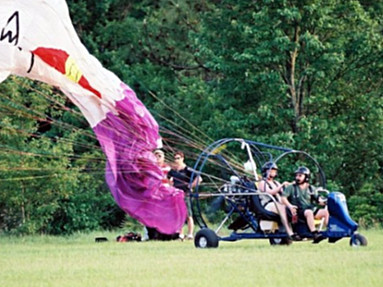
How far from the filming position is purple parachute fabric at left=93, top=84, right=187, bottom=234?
746 inches

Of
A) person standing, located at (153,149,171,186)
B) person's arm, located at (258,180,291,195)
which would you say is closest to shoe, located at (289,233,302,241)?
person's arm, located at (258,180,291,195)

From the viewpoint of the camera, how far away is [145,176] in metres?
19.8

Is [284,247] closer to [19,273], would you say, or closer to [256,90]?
[19,273]

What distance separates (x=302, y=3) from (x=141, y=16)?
30.6ft

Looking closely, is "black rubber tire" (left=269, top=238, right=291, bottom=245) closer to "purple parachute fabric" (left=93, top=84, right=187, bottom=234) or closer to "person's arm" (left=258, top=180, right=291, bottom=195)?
"person's arm" (left=258, top=180, right=291, bottom=195)

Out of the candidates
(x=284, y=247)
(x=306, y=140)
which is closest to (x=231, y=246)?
(x=284, y=247)

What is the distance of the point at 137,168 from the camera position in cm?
1958

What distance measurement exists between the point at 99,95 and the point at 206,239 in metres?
2.52

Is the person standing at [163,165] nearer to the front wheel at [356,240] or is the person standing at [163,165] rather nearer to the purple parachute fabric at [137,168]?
the purple parachute fabric at [137,168]

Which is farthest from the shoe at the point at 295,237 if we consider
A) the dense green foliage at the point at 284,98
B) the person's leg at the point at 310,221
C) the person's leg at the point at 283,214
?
the dense green foliage at the point at 284,98

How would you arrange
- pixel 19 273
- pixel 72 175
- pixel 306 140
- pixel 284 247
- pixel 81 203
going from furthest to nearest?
pixel 81 203 < pixel 306 140 < pixel 72 175 < pixel 284 247 < pixel 19 273

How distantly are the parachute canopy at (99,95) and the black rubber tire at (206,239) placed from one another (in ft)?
6.35

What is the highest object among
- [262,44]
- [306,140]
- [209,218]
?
[262,44]

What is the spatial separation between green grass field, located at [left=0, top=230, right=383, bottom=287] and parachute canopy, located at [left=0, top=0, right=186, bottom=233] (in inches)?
40.7
